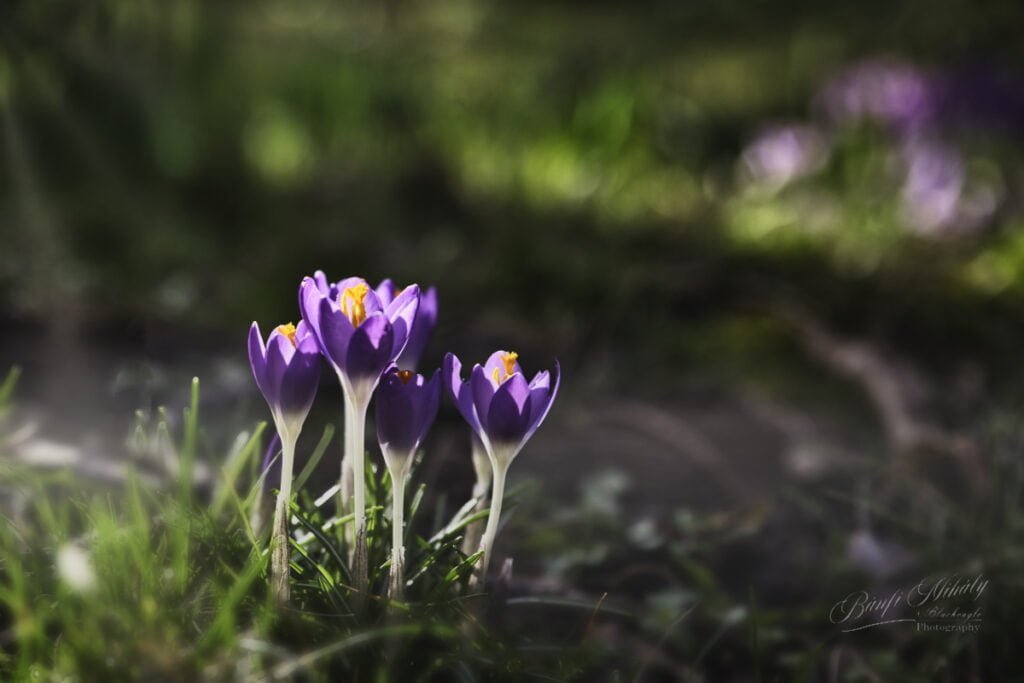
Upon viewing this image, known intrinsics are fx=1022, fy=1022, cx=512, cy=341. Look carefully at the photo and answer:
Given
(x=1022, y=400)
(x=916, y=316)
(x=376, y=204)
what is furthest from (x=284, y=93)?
(x=1022, y=400)

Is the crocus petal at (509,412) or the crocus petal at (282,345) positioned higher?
the crocus petal at (282,345)

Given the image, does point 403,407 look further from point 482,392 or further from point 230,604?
point 230,604

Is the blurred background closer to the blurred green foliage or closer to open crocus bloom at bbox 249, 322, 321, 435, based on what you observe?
the blurred green foliage

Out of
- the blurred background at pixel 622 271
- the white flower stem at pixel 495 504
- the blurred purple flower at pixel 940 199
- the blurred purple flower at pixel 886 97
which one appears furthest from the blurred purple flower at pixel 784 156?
the white flower stem at pixel 495 504

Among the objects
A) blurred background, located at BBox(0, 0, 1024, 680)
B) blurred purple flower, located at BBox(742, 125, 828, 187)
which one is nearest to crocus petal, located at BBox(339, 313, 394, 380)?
blurred background, located at BBox(0, 0, 1024, 680)

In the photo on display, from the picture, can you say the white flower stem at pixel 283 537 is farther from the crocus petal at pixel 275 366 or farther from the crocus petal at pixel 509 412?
the crocus petal at pixel 509 412

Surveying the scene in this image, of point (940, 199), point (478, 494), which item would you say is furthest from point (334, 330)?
point (940, 199)
